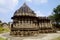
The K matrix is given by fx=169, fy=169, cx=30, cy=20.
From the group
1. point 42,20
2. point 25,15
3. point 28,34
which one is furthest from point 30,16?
point 42,20

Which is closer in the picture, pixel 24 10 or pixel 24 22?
pixel 24 22

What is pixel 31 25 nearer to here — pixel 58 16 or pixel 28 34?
pixel 28 34

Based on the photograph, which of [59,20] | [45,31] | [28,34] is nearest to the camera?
[28,34]

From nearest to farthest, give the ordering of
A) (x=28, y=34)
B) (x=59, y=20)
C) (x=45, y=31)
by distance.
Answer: (x=28, y=34) → (x=45, y=31) → (x=59, y=20)

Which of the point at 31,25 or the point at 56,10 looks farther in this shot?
the point at 56,10

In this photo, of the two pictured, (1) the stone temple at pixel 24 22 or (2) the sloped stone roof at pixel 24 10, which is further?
(2) the sloped stone roof at pixel 24 10

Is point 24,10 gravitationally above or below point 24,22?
above

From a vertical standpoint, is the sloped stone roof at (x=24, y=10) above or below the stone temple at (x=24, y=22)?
above

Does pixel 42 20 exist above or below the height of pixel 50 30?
above

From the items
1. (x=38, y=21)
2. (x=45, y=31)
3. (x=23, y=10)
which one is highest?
(x=23, y=10)

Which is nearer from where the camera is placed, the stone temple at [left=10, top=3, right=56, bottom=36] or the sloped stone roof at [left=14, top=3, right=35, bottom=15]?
the stone temple at [left=10, top=3, right=56, bottom=36]

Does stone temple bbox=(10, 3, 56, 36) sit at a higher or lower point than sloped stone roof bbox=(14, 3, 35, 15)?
lower

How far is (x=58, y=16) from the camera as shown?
→ 71.8m

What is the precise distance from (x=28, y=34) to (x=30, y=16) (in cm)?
440
